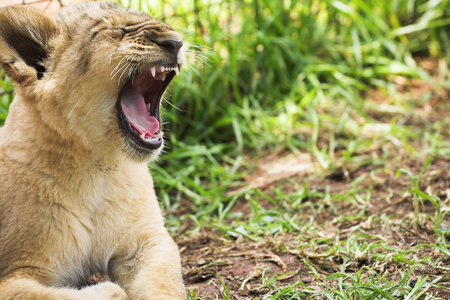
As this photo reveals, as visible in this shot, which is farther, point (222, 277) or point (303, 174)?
point (303, 174)

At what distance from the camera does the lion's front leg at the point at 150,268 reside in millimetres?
2984

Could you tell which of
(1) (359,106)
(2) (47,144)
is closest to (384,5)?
(1) (359,106)

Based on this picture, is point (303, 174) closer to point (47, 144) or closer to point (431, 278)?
point (431, 278)

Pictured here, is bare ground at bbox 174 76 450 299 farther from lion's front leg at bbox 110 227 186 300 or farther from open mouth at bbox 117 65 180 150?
open mouth at bbox 117 65 180 150

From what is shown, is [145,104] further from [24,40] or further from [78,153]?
[24,40]

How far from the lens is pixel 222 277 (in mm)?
3484

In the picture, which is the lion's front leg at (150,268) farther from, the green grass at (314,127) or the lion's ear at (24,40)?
the lion's ear at (24,40)

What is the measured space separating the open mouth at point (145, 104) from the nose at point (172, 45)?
9 cm

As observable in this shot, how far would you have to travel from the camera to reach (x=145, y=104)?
340 centimetres

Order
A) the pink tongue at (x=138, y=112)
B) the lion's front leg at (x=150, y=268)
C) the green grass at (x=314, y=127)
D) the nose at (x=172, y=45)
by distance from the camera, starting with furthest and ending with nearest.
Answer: the green grass at (x=314, y=127)
the pink tongue at (x=138, y=112)
the nose at (x=172, y=45)
the lion's front leg at (x=150, y=268)

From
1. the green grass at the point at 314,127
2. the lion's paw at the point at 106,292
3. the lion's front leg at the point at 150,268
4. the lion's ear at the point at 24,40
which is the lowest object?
the green grass at the point at 314,127

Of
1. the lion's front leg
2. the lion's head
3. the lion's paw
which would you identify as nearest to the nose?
the lion's head

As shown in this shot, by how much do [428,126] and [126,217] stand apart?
3.78 metres

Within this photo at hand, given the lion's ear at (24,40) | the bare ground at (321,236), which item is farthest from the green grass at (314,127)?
the lion's ear at (24,40)
